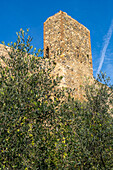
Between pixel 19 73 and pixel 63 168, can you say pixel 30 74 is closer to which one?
pixel 19 73

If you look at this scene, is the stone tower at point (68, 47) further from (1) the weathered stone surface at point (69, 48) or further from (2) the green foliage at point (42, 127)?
(2) the green foliage at point (42, 127)

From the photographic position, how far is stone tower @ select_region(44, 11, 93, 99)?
486 inches

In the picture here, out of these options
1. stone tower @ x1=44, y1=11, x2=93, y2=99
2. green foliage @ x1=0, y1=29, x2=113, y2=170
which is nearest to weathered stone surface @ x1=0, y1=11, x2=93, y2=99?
stone tower @ x1=44, y1=11, x2=93, y2=99

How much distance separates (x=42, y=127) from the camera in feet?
22.0

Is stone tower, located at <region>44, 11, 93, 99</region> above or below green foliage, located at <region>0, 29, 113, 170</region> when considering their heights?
above

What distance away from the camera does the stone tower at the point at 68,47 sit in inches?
486

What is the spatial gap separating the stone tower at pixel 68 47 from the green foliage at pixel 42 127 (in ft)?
13.4

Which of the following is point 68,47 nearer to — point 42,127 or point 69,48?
point 69,48

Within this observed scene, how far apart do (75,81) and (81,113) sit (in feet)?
15.6

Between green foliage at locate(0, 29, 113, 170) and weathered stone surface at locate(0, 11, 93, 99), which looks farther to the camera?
weathered stone surface at locate(0, 11, 93, 99)

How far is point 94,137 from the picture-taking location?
7.25m

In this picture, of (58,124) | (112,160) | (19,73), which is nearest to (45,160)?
(58,124)

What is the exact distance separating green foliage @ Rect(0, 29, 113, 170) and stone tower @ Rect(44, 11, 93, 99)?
13.4 ft

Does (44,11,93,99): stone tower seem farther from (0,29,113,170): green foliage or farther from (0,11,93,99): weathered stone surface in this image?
(0,29,113,170): green foliage
